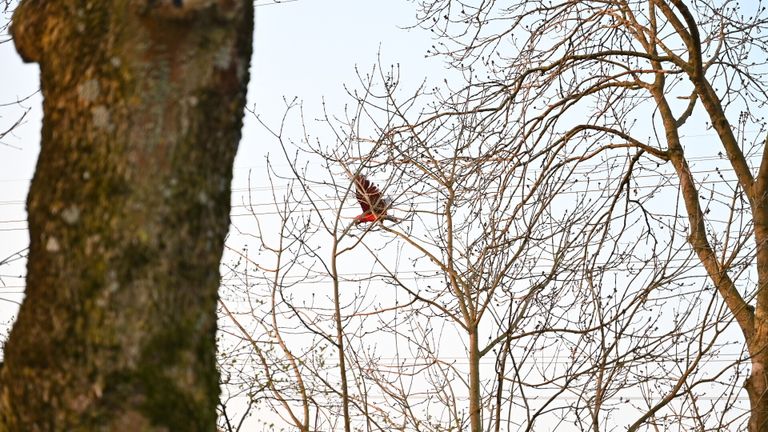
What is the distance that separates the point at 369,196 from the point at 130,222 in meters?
3.58

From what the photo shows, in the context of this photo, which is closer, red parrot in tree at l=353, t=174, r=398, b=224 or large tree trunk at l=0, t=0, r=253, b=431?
large tree trunk at l=0, t=0, r=253, b=431

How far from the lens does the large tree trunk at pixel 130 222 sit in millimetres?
1934

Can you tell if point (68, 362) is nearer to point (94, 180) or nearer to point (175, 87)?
point (94, 180)

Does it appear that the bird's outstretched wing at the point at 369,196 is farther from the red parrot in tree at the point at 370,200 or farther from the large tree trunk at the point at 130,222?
the large tree trunk at the point at 130,222

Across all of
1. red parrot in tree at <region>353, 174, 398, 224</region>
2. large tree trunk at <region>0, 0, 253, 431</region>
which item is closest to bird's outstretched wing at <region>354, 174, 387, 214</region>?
red parrot in tree at <region>353, 174, 398, 224</region>

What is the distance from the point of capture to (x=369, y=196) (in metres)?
5.51

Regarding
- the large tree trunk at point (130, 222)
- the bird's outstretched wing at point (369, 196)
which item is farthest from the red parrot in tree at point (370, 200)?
the large tree trunk at point (130, 222)

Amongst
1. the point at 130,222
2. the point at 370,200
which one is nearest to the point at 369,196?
the point at 370,200

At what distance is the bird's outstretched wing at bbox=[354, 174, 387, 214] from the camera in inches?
214

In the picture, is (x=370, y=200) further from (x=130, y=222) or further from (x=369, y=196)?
(x=130, y=222)

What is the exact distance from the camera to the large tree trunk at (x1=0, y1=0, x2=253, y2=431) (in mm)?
1934

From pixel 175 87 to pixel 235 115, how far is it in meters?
0.15

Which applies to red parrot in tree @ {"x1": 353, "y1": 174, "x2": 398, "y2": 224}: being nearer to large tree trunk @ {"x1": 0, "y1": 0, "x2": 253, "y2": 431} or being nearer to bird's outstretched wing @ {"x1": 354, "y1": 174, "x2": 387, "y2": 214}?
bird's outstretched wing @ {"x1": 354, "y1": 174, "x2": 387, "y2": 214}

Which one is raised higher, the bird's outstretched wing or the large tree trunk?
the bird's outstretched wing
